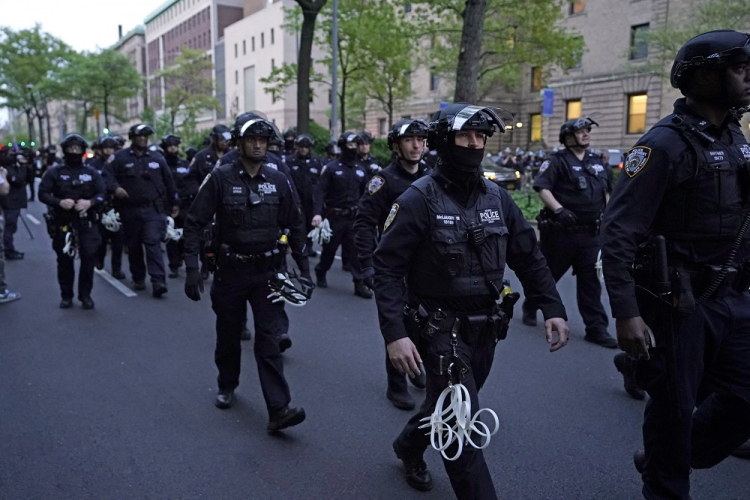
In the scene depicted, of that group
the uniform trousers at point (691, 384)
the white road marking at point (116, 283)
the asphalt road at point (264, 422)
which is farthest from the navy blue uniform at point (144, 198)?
the uniform trousers at point (691, 384)

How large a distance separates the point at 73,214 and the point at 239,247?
4.44 meters

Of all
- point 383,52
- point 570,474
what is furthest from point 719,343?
point 383,52

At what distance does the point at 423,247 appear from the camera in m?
3.23

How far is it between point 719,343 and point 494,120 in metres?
1.42

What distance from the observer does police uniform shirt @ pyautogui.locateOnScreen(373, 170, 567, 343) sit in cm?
314

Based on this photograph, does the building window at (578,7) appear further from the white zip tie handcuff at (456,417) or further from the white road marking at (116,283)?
the white zip tie handcuff at (456,417)

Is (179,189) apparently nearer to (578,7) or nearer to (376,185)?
(376,185)

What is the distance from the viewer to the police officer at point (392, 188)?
16.8ft

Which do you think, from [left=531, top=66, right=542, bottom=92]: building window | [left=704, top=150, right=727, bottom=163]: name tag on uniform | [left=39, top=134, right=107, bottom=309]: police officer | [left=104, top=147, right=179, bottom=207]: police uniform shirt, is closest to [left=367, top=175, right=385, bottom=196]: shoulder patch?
[left=704, top=150, right=727, bottom=163]: name tag on uniform

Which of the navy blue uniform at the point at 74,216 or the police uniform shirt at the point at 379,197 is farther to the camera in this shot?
the navy blue uniform at the point at 74,216

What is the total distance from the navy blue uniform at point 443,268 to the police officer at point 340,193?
5.97 m

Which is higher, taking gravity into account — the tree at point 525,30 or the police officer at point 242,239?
the tree at point 525,30

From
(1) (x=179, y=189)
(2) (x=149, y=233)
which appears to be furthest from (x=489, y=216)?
(1) (x=179, y=189)

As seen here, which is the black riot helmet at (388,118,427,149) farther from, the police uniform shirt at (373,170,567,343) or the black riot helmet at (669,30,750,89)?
the black riot helmet at (669,30,750,89)
